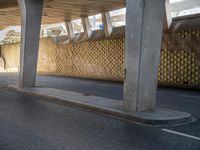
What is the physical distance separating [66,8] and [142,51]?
1424cm

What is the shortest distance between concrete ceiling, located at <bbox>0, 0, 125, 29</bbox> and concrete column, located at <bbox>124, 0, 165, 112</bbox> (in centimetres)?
1099

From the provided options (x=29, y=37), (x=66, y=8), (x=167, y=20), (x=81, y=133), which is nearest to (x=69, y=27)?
(x=66, y=8)

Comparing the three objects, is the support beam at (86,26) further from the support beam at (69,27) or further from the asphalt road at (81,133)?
the asphalt road at (81,133)

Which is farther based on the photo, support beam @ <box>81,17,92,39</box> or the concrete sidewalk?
support beam @ <box>81,17,92,39</box>

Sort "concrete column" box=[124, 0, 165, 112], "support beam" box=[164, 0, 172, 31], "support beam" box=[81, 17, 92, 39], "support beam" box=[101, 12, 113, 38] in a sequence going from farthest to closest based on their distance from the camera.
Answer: "support beam" box=[81, 17, 92, 39] < "support beam" box=[101, 12, 113, 38] < "support beam" box=[164, 0, 172, 31] < "concrete column" box=[124, 0, 165, 112]

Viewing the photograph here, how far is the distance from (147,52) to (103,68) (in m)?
14.8

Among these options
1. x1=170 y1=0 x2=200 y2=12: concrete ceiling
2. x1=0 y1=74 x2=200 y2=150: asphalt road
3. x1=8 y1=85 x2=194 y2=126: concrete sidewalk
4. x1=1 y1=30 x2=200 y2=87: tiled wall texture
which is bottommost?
x1=0 y1=74 x2=200 y2=150: asphalt road

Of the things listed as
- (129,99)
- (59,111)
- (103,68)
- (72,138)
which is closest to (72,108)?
(59,111)

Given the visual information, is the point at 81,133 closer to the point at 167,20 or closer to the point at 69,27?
the point at 167,20

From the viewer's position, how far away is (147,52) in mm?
8672

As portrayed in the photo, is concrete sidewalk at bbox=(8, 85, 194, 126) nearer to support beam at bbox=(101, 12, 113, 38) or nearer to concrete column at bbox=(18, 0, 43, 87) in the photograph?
concrete column at bbox=(18, 0, 43, 87)

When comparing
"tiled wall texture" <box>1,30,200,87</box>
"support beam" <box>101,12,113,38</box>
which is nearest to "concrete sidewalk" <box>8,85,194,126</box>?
"tiled wall texture" <box>1,30,200,87</box>

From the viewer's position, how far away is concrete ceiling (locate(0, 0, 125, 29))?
19.7 m

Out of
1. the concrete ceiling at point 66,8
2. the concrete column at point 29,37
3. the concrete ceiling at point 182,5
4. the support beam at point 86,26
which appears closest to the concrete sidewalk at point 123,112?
the concrete column at point 29,37
